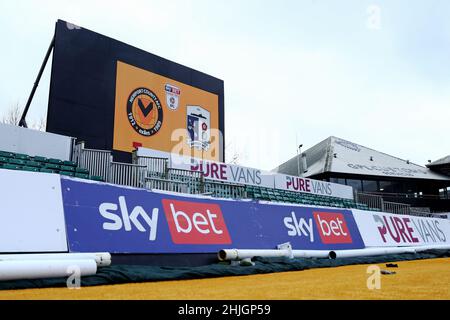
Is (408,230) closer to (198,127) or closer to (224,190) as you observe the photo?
(224,190)

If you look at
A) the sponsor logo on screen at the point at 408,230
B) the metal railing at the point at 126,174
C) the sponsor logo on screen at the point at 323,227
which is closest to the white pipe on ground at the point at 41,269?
the metal railing at the point at 126,174

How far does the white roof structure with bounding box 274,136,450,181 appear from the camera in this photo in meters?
30.8

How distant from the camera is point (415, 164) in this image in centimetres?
3600

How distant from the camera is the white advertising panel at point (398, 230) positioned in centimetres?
1408

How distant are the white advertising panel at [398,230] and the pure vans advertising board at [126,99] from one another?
6.55 m

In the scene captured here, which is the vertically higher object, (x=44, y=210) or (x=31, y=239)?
(x=44, y=210)

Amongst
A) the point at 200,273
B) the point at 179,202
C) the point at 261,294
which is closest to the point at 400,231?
the point at 179,202

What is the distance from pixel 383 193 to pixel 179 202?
26545 mm

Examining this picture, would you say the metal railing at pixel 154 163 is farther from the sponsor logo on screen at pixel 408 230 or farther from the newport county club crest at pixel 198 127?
the sponsor logo on screen at pixel 408 230

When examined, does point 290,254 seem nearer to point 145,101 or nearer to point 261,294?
point 261,294

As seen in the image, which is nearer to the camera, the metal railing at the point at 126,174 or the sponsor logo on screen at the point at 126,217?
the sponsor logo on screen at the point at 126,217

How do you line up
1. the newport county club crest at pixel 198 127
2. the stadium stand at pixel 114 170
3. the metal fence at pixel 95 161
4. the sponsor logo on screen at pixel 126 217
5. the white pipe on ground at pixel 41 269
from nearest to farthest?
the white pipe on ground at pixel 41 269, the sponsor logo on screen at pixel 126 217, the stadium stand at pixel 114 170, the metal fence at pixel 95 161, the newport county club crest at pixel 198 127

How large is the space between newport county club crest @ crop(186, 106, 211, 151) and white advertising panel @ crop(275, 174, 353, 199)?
13.4 ft

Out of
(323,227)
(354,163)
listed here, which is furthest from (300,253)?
(354,163)
